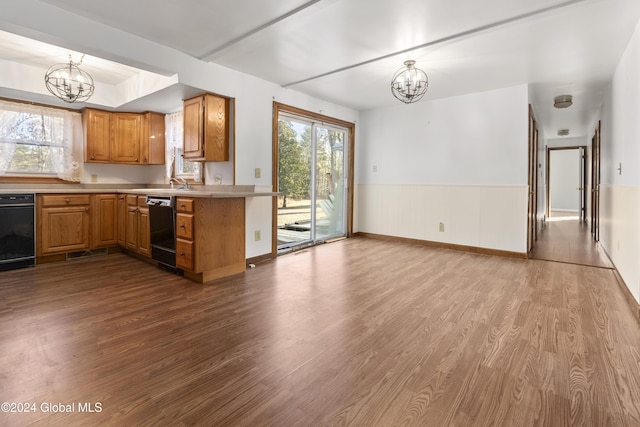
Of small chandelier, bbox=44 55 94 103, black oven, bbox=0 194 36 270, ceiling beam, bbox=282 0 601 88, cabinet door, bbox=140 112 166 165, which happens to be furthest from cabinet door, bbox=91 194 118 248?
ceiling beam, bbox=282 0 601 88

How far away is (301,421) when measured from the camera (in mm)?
1324

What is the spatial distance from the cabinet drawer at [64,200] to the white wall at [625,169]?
560cm

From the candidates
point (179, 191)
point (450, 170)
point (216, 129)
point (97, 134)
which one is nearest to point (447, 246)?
point (450, 170)

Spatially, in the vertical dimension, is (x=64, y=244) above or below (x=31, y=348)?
above

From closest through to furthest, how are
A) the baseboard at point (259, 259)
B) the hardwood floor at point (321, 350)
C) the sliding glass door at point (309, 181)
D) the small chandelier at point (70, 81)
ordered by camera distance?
the hardwood floor at point (321, 350), the small chandelier at point (70, 81), the baseboard at point (259, 259), the sliding glass door at point (309, 181)

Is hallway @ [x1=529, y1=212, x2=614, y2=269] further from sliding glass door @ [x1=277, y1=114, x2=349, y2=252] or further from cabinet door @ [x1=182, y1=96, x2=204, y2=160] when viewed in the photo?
cabinet door @ [x1=182, y1=96, x2=204, y2=160]

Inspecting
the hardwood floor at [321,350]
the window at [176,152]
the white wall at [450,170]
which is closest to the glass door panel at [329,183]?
the white wall at [450,170]

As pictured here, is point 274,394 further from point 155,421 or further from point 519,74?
point 519,74

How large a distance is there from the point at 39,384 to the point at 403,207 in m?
4.81

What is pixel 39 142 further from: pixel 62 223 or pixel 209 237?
pixel 209 237

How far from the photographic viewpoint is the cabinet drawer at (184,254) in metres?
3.14

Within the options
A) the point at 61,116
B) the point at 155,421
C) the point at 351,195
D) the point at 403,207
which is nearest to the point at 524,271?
the point at 403,207

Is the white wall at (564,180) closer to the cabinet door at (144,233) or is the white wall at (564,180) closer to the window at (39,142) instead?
the cabinet door at (144,233)

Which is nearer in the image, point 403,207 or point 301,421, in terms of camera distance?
point 301,421
